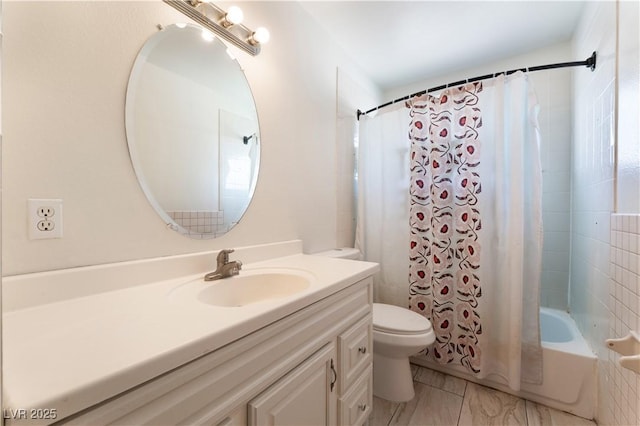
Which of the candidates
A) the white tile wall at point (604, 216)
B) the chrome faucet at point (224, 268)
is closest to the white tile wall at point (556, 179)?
the white tile wall at point (604, 216)

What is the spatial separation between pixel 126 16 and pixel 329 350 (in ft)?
4.45

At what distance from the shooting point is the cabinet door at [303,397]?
74cm

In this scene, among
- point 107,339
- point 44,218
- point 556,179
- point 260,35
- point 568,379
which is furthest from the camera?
Result: point 556,179

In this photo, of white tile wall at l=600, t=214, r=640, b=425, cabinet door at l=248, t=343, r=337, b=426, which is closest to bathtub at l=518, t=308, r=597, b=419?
white tile wall at l=600, t=214, r=640, b=425

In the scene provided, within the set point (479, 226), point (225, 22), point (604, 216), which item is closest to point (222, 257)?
point (225, 22)

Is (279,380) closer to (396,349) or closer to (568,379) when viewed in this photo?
(396,349)

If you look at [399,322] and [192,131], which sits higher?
[192,131]

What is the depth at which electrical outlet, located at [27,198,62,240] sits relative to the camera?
0.76 metres

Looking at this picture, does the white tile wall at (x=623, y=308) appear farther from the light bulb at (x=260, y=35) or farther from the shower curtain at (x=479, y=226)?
the light bulb at (x=260, y=35)

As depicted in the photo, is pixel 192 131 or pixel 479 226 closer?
pixel 192 131

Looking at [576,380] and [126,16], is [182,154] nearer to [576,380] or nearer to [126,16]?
[126,16]

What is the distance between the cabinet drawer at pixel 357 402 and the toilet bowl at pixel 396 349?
0.28 meters

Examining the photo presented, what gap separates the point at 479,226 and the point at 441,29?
1.33m

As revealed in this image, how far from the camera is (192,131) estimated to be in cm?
114
